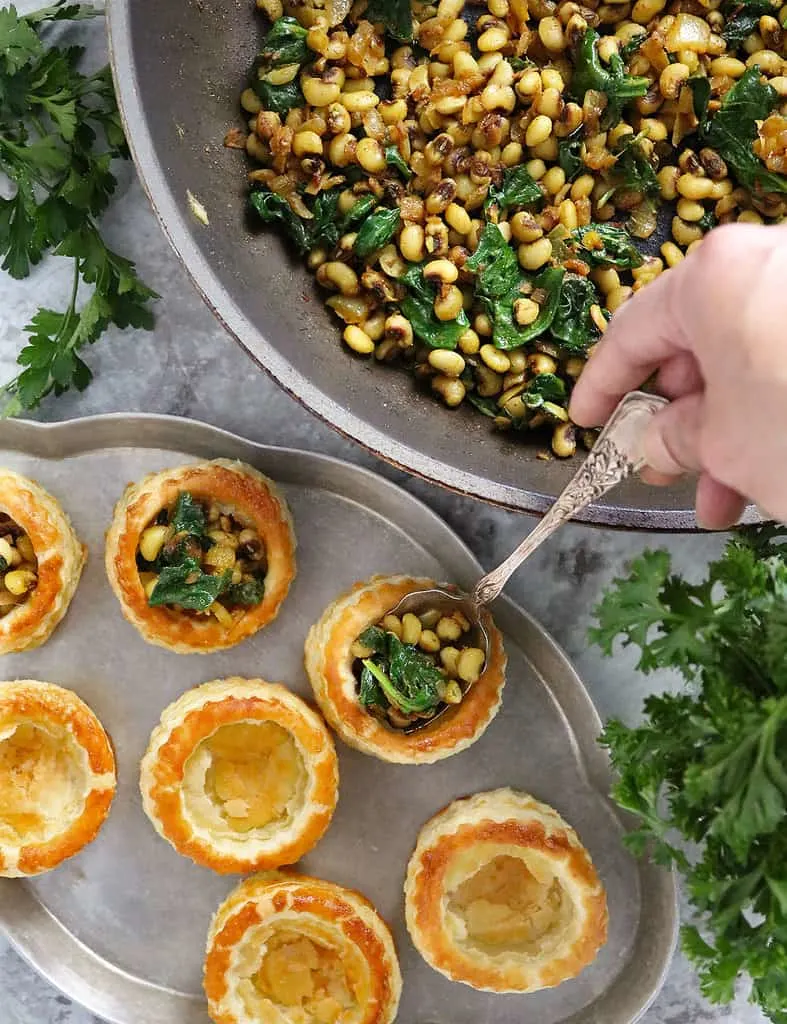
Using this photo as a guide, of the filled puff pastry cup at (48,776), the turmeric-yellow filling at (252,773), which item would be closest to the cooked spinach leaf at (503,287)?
the turmeric-yellow filling at (252,773)

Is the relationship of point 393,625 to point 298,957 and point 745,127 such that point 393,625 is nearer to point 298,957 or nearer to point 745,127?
point 298,957

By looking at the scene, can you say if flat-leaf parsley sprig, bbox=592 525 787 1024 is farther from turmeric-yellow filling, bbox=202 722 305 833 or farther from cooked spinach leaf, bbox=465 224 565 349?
turmeric-yellow filling, bbox=202 722 305 833

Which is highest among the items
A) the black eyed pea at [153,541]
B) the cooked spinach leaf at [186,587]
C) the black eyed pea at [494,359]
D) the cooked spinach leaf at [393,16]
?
the cooked spinach leaf at [393,16]

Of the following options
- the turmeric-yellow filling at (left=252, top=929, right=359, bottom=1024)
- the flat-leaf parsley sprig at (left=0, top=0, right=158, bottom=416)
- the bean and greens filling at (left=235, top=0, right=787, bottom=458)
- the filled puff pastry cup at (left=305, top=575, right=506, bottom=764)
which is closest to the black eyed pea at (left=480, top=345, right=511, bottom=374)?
the bean and greens filling at (left=235, top=0, right=787, bottom=458)

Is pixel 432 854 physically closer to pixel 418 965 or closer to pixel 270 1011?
pixel 418 965

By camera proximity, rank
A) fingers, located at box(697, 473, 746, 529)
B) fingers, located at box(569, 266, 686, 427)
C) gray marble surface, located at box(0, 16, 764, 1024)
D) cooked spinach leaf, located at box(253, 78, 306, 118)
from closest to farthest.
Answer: fingers, located at box(569, 266, 686, 427)
fingers, located at box(697, 473, 746, 529)
cooked spinach leaf, located at box(253, 78, 306, 118)
gray marble surface, located at box(0, 16, 764, 1024)

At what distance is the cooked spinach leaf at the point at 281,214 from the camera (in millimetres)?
2781

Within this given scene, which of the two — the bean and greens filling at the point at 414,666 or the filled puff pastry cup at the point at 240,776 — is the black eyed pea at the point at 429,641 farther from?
the filled puff pastry cup at the point at 240,776

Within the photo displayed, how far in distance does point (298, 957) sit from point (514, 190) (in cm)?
230

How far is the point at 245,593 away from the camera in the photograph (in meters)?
2.95

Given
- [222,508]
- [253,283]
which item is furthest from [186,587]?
[253,283]

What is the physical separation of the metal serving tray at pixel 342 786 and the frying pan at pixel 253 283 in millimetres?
444

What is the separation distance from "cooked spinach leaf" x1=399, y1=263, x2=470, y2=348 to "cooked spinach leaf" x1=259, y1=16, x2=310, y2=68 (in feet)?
2.08

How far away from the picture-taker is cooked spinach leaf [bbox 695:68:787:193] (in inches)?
108
